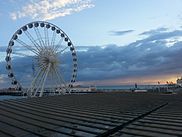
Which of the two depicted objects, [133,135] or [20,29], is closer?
[133,135]

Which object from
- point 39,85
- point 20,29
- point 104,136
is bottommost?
point 104,136

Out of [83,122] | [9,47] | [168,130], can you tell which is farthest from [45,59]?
[168,130]

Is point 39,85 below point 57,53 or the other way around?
below

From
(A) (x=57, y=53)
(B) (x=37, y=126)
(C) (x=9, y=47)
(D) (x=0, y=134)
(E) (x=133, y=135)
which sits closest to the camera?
(E) (x=133, y=135)

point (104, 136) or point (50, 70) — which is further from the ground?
point (50, 70)

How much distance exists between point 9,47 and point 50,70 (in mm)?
7455

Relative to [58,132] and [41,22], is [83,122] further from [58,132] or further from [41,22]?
[41,22]

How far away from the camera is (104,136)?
11.2m

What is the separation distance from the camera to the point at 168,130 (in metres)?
11.5

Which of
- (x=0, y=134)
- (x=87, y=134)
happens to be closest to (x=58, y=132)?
(x=87, y=134)

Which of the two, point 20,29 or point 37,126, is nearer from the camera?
point 37,126

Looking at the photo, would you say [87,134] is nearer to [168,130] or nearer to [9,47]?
[168,130]

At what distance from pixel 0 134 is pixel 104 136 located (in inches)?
152

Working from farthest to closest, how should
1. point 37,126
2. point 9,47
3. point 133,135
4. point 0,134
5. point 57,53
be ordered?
1. point 57,53
2. point 9,47
3. point 37,126
4. point 0,134
5. point 133,135
